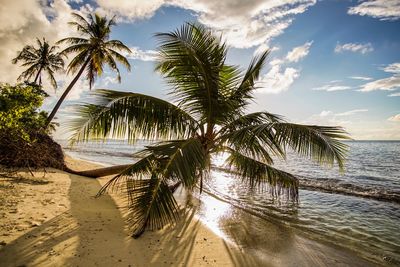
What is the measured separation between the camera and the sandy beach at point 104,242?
11.0 ft

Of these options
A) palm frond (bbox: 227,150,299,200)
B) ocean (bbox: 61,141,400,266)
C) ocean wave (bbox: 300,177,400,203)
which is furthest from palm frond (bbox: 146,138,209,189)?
ocean wave (bbox: 300,177,400,203)

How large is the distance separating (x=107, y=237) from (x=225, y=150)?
3430 mm

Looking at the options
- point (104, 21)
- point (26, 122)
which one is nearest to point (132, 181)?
point (26, 122)

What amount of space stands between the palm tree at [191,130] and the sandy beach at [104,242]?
1.37ft

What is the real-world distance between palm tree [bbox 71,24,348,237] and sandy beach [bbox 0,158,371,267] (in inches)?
16.4

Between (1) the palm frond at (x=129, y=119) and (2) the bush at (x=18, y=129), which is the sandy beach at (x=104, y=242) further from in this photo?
(1) the palm frond at (x=129, y=119)

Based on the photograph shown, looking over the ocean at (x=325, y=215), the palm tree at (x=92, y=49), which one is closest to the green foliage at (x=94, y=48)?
the palm tree at (x=92, y=49)

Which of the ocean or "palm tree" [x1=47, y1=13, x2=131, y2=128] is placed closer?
the ocean

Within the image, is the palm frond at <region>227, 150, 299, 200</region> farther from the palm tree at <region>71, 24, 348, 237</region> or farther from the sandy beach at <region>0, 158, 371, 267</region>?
the sandy beach at <region>0, 158, 371, 267</region>

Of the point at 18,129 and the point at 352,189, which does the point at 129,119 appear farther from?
the point at 352,189

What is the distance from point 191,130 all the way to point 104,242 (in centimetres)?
313

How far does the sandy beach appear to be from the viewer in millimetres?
3338

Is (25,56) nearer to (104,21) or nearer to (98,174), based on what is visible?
(104,21)

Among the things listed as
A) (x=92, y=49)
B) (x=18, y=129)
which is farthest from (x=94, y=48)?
(x=18, y=129)
